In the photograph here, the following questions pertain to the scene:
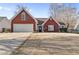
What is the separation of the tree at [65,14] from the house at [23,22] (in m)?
0.45

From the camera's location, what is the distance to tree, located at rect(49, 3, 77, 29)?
23.8ft

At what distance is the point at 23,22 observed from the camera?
7531 millimetres

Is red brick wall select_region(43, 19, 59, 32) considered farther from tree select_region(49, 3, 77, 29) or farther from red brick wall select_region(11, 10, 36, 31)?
red brick wall select_region(11, 10, 36, 31)

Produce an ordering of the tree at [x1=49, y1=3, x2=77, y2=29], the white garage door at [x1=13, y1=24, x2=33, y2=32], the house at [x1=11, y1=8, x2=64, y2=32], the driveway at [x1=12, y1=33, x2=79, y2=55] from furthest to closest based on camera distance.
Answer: the white garage door at [x1=13, y1=24, x2=33, y2=32] < the house at [x1=11, y1=8, x2=64, y2=32] < the tree at [x1=49, y1=3, x2=77, y2=29] < the driveway at [x1=12, y1=33, x2=79, y2=55]

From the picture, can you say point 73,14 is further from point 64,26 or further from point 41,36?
point 41,36

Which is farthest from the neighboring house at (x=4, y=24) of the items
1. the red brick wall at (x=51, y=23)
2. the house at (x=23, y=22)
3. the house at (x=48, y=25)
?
the red brick wall at (x=51, y=23)

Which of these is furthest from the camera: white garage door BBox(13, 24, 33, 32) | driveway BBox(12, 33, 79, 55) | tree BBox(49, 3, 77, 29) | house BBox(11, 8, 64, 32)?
white garage door BBox(13, 24, 33, 32)

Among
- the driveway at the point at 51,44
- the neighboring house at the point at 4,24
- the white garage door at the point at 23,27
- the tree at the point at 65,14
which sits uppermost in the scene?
the tree at the point at 65,14

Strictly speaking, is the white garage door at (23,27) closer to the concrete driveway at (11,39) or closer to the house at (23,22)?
the house at (23,22)

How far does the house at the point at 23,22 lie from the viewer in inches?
290

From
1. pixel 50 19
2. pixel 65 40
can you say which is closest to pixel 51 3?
pixel 50 19

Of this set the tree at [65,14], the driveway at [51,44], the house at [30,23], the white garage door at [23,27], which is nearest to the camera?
the driveway at [51,44]


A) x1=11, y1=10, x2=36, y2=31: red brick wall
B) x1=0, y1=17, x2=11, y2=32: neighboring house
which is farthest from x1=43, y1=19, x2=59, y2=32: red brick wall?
x1=0, y1=17, x2=11, y2=32: neighboring house

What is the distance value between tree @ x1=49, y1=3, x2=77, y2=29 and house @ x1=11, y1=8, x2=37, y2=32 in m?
0.45
